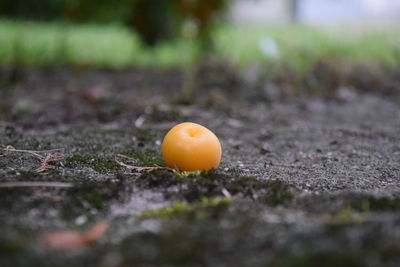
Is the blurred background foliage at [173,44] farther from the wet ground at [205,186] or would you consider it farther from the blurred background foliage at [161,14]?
the wet ground at [205,186]

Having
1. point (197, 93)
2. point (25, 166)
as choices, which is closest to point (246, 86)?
point (197, 93)

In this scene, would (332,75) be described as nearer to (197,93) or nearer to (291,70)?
(291,70)

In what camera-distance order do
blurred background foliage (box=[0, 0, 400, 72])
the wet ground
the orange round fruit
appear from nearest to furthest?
the wet ground < the orange round fruit < blurred background foliage (box=[0, 0, 400, 72])

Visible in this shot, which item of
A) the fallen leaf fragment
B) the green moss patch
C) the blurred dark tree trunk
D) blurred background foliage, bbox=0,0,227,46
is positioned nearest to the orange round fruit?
the green moss patch

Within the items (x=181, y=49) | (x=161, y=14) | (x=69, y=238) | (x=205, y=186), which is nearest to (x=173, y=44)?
(x=181, y=49)

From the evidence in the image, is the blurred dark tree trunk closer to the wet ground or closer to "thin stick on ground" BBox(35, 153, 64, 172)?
the wet ground

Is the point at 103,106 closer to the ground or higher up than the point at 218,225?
closer to the ground

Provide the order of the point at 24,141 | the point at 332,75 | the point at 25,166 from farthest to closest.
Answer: the point at 332,75 < the point at 24,141 < the point at 25,166
